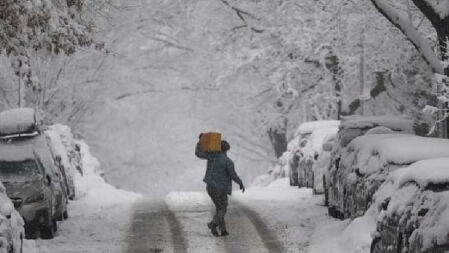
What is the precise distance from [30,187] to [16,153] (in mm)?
1526

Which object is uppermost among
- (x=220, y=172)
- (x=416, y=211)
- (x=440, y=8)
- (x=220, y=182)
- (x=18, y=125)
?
(x=440, y=8)

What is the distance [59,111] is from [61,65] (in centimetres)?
341

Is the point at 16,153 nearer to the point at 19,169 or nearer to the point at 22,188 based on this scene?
the point at 19,169

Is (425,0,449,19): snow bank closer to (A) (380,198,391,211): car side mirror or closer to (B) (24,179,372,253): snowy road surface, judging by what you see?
(B) (24,179,372,253): snowy road surface

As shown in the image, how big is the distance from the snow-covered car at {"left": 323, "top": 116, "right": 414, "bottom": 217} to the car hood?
550 cm

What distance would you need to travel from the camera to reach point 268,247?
46.4 feet

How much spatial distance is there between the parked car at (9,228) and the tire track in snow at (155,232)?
122 inches

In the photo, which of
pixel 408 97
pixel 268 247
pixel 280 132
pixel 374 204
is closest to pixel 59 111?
pixel 280 132

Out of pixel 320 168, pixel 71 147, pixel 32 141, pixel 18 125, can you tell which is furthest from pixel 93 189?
pixel 32 141

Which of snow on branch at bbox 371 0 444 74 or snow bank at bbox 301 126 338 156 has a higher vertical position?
snow on branch at bbox 371 0 444 74

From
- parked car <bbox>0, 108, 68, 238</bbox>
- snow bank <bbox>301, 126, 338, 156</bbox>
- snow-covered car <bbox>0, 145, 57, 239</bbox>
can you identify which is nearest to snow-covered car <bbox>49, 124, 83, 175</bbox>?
snow bank <bbox>301, 126, 338, 156</bbox>

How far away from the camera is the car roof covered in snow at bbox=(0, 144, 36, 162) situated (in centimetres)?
1620

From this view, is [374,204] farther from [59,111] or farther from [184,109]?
[184,109]

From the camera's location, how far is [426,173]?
30.6 ft
